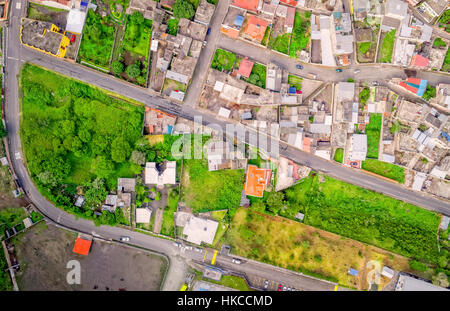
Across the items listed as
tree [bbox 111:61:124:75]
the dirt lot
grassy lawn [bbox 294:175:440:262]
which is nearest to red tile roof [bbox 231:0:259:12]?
tree [bbox 111:61:124:75]

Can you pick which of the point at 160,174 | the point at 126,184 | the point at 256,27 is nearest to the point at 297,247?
the point at 160,174

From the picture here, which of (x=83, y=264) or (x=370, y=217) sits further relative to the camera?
(x=370, y=217)

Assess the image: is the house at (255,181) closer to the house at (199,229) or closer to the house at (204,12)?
the house at (199,229)

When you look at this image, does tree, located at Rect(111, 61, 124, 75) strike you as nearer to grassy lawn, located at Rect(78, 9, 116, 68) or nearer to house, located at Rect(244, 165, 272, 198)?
grassy lawn, located at Rect(78, 9, 116, 68)

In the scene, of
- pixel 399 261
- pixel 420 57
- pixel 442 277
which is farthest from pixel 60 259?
pixel 420 57

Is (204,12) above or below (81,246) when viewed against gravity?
above

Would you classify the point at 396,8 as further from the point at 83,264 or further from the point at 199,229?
the point at 83,264

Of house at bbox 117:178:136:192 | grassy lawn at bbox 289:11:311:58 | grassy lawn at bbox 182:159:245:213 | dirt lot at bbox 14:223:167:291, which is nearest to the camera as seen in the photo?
dirt lot at bbox 14:223:167:291
